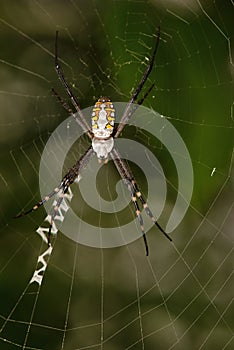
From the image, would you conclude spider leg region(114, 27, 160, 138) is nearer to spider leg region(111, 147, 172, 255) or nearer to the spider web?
the spider web

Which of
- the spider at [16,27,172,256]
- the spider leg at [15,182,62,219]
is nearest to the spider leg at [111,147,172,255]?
the spider at [16,27,172,256]

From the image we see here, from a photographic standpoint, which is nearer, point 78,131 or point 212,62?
point 212,62

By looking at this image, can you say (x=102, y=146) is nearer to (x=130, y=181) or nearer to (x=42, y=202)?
(x=130, y=181)

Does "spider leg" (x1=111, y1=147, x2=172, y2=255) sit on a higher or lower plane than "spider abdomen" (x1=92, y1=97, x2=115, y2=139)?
lower

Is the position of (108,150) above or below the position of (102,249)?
above

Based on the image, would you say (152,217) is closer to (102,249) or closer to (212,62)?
(102,249)

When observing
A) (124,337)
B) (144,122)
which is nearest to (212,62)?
(144,122)
